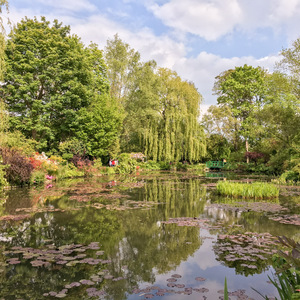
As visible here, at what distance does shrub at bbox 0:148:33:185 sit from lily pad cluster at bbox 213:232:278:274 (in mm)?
10888

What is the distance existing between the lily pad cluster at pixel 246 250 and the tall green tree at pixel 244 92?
2677cm

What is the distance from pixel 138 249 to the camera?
4465 millimetres

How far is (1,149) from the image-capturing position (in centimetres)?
1237

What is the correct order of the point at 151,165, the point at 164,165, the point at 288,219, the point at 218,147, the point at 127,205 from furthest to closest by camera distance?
the point at 218,147 → the point at 164,165 → the point at 151,165 → the point at 127,205 → the point at 288,219

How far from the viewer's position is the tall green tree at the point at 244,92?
31.0 metres

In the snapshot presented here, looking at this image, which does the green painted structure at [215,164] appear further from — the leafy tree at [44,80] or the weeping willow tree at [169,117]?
the leafy tree at [44,80]

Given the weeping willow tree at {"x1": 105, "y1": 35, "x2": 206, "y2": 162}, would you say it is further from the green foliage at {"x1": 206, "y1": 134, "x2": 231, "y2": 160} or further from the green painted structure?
the green foliage at {"x1": 206, "y1": 134, "x2": 231, "y2": 160}

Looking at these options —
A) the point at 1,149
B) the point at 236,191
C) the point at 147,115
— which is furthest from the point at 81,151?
the point at 236,191

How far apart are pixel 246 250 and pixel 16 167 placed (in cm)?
1159

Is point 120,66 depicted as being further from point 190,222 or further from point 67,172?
point 190,222

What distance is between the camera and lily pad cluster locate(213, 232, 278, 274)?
12.5 ft

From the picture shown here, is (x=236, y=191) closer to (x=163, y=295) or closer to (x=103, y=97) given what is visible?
(x=163, y=295)

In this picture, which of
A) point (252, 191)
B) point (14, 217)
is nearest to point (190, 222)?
point (14, 217)

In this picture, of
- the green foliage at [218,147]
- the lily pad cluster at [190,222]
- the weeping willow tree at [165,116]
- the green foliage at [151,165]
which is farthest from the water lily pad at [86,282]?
the green foliage at [218,147]
